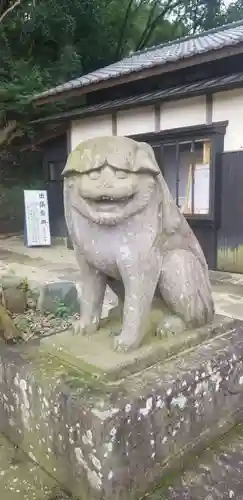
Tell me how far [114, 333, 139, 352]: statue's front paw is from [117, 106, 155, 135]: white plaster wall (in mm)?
5304

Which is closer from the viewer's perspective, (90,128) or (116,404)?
(116,404)

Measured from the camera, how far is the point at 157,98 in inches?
224

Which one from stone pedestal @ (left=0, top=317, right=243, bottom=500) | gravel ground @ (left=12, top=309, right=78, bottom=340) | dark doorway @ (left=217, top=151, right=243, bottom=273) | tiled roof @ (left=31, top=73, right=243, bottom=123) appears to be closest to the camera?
stone pedestal @ (left=0, top=317, right=243, bottom=500)

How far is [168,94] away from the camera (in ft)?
18.3

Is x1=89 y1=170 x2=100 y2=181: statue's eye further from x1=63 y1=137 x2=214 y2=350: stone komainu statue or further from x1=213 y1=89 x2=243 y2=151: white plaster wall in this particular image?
x1=213 y1=89 x2=243 y2=151: white plaster wall

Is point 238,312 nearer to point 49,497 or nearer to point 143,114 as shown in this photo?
point 49,497

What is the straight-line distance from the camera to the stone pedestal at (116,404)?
1095 millimetres

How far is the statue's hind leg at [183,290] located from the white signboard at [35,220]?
7.00m

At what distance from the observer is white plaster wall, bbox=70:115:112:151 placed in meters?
6.99

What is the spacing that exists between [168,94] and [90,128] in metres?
2.15

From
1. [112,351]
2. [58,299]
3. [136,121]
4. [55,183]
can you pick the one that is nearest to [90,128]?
[136,121]

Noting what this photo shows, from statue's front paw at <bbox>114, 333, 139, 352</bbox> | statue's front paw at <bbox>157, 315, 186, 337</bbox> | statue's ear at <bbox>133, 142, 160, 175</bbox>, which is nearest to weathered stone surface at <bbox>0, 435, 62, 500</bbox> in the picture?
statue's front paw at <bbox>114, 333, 139, 352</bbox>

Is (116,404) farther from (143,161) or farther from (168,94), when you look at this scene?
(168,94)

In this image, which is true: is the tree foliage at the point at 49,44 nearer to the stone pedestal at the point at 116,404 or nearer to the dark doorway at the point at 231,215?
the dark doorway at the point at 231,215
